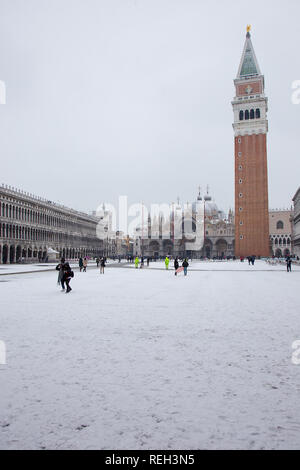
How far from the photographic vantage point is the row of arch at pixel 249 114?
7712 centimetres

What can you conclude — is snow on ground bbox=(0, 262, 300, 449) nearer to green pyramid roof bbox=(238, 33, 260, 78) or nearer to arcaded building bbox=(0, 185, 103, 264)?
arcaded building bbox=(0, 185, 103, 264)

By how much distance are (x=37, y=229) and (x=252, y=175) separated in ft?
150

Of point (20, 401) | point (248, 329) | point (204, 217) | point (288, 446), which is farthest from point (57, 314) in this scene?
point (204, 217)

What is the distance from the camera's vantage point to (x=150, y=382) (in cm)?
445

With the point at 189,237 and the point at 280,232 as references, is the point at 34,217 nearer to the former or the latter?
the point at 189,237

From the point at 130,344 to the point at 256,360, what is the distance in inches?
87.1

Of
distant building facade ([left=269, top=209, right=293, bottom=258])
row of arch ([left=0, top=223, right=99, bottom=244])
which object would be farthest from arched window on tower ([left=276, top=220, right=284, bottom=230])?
row of arch ([left=0, top=223, right=99, bottom=244])

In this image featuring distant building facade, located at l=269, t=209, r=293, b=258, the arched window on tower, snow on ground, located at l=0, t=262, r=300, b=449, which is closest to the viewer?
snow on ground, located at l=0, t=262, r=300, b=449

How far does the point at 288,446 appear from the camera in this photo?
120 inches

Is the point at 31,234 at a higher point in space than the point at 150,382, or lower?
higher

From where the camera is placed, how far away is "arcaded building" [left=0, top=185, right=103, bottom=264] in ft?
193

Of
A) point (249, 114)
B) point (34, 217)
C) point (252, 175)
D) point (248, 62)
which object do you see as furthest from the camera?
point (248, 62)

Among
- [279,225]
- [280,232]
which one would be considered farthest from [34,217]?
[279,225]

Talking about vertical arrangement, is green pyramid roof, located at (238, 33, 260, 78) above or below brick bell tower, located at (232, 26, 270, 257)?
above
